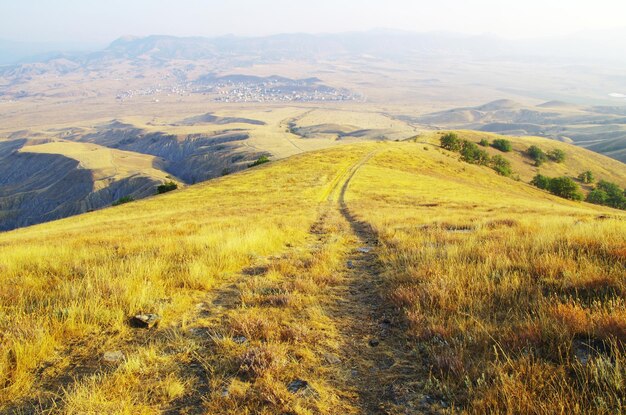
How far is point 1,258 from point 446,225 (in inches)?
587

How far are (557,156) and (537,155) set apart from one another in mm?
5376

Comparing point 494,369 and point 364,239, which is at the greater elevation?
point 494,369

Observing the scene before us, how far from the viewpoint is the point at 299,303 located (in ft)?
21.4

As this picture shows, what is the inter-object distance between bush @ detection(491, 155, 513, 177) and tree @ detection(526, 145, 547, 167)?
30.2 feet

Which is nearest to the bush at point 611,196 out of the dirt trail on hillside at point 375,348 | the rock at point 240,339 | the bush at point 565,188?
the bush at point 565,188

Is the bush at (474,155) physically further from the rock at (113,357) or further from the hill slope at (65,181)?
the hill slope at (65,181)

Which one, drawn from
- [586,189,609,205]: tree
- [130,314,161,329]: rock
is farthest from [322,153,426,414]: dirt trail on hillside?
[586,189,609,205]: tree

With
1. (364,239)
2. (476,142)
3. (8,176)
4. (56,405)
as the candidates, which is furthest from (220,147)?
(56,405)

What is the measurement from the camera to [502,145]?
8019 cm

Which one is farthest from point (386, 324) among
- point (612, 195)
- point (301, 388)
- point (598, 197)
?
point (612, 195)

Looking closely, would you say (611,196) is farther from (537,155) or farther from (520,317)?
(520,317)

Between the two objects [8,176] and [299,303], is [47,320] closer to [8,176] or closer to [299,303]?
[299,303]

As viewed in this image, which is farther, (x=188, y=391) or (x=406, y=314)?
(x=406, y=314)

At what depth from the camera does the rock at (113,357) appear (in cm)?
481
